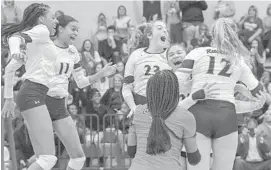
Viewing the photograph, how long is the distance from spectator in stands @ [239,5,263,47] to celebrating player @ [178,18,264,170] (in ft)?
29.1

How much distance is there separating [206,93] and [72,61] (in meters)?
1.78

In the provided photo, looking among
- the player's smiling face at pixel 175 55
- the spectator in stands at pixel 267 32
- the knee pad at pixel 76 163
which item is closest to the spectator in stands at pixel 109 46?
the spectator in stands at pixel 267 32

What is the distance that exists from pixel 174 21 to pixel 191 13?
1.55 feet

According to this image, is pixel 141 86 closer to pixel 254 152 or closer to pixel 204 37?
pixel 254 152

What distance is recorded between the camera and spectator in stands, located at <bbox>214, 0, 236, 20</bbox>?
15.6 m

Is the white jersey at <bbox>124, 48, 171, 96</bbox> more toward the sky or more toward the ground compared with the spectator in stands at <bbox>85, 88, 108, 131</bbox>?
more toward the sky

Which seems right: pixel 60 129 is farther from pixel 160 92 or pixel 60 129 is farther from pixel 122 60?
pixel 122 60

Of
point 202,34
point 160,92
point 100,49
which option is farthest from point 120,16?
point 160,92

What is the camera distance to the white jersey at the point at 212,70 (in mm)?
5973

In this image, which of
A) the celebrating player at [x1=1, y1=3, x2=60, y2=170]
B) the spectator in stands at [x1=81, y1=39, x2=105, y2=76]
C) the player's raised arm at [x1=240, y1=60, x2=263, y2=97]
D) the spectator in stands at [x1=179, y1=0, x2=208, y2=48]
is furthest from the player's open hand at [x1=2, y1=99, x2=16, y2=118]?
the spectator in stands at [x1=179, y1=0, x2=208, y2=48]

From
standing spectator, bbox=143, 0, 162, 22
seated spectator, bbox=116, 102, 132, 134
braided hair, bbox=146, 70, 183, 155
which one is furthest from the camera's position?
standing spectator, bbox=143, 0, 162, 22

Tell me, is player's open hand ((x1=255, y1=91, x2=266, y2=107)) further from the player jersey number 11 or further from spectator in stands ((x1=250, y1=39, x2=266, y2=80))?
spectator in stands ((x1=250, y1=39, x2=266, y2=80))

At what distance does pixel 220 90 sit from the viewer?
597 centimetres

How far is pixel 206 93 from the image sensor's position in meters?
5.78
